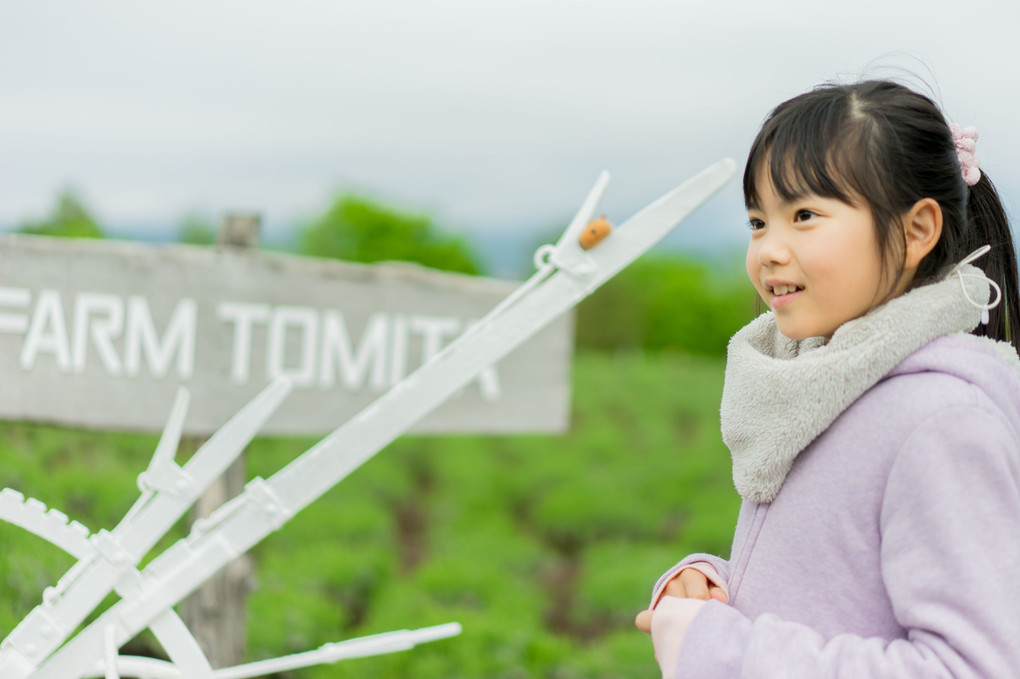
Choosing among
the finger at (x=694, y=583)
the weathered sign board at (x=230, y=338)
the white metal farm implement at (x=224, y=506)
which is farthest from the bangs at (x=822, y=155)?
the weathered sign board at (x=230, y=338)

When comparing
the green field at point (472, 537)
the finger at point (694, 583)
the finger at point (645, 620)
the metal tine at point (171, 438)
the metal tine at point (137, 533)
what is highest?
the metal tine at point (171, 438)

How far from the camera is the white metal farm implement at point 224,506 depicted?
781mm

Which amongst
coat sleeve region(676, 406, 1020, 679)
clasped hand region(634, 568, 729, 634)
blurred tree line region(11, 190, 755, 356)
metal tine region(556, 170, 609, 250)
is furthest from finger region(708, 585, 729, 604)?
blurred tree line region(11, 190, 755, 356)

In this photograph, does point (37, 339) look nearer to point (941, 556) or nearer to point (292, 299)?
point (292, 299)

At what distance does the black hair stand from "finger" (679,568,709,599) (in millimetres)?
306

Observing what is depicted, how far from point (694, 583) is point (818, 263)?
294 mm

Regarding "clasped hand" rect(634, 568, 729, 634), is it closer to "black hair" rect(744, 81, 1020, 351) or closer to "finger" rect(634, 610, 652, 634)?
"finger" rect(634, 610, 652, 634)

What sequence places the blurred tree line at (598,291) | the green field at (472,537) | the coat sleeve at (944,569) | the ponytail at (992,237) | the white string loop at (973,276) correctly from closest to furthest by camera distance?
the coat sleeve at (944,569), the white string loop at (973,276), the ponytail at (992,237), the green field at (472,537), the blurred tree line at (598,291)

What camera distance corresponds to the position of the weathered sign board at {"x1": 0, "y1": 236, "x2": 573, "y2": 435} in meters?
1.79

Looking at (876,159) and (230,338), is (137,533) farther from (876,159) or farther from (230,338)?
(230,338)

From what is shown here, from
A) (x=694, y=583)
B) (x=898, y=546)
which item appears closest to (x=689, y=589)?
(x=694, y=583)

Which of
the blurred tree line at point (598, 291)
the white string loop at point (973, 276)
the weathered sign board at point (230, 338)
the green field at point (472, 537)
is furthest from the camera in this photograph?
the blurred tree line at point (598, 291)

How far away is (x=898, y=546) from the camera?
600 millimetres

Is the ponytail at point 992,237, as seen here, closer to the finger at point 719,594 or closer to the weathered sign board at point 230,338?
the finger at point 719,594
